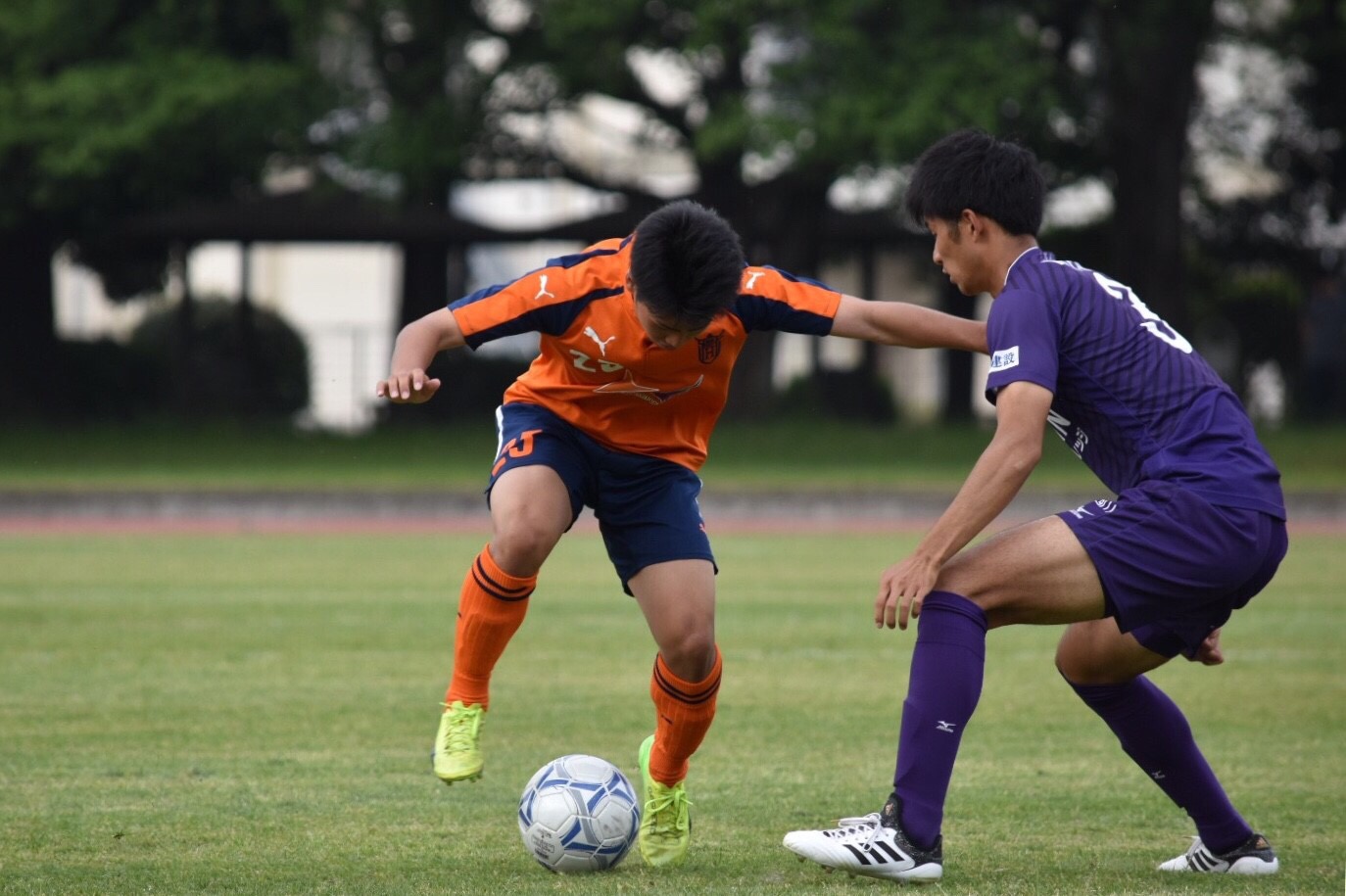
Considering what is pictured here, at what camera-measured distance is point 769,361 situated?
94.2 ft

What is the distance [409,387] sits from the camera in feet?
16.4

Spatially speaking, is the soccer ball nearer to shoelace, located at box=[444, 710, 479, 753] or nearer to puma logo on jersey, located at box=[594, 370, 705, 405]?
shoelace, located at box=[444, 710, 479, 753]

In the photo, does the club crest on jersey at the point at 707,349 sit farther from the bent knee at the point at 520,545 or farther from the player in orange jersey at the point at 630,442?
the bent knee at the point at 520,545

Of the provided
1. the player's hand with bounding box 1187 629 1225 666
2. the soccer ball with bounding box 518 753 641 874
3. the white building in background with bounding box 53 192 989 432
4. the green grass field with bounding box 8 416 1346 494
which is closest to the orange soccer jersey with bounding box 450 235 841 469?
the soccer ball with bounding box 518 753 641 874

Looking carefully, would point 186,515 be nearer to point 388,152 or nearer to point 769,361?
point 388,152

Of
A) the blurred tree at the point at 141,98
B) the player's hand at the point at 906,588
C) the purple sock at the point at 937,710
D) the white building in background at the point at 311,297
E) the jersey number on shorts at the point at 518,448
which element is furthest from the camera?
the white building in background at the point at 311,297

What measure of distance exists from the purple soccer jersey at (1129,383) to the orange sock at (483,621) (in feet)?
5.62

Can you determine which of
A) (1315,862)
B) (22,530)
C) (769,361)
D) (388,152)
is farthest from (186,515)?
(1315,862)

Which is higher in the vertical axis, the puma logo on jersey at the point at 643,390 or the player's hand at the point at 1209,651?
the puma logo on jersey at the point at 643,390

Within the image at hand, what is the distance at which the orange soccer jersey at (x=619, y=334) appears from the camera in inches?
210

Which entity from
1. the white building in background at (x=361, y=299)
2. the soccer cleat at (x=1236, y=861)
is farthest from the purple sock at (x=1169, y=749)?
the white building in background at (x=361, y=299)

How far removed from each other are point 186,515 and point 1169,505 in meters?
16.1

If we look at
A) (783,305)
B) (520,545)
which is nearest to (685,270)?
(783,305)

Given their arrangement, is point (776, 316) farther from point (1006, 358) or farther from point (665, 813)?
point (665, 813)
